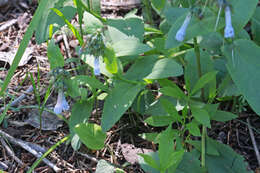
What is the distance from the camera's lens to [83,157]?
208 centimetres

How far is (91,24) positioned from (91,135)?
69 cm

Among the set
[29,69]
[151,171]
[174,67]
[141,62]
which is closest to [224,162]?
[151,171]

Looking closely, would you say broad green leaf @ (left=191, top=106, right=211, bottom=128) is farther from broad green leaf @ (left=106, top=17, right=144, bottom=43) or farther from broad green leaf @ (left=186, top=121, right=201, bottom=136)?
broad green leaf @ (left=106, top=17, right=144, bottom=43)

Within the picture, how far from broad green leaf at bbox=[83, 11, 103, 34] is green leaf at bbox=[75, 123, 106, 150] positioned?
22.7 inches

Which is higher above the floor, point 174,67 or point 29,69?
point 174,67

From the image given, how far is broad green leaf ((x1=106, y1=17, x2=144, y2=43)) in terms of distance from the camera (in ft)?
6.92

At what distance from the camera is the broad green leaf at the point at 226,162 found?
71.5 inches

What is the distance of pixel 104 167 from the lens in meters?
1.88

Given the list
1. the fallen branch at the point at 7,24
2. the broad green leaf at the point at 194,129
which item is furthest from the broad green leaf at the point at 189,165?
the fallen branch at the point at 7,24

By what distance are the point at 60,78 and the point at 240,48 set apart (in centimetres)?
104

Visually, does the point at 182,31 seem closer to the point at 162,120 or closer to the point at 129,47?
the point at 129,47

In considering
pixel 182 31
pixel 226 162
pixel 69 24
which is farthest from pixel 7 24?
pixel 226 162

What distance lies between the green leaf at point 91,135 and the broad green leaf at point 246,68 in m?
0.83

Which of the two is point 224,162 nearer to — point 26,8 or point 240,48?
point 240,48
